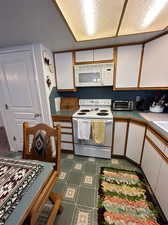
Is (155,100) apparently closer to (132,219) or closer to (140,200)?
(140,200)

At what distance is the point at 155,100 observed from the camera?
211cm

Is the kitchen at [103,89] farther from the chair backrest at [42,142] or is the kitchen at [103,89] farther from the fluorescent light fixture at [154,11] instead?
the chair backrest at [42,142]

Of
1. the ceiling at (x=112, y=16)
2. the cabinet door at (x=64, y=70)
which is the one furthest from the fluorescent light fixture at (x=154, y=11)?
the cabinet door at (x=64, y=70)

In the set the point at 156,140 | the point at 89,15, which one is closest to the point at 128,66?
the point at 89,15

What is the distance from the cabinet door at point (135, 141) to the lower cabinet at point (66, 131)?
1.12 meters

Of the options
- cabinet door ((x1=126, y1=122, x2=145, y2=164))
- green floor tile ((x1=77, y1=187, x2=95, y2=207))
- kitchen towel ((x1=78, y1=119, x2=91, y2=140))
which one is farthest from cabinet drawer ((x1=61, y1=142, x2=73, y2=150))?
cabinet door ((x1=126, y1=122, x2=145, y2=164))

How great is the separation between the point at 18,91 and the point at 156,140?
96.7 inches

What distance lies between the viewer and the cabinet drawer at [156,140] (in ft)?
3.90

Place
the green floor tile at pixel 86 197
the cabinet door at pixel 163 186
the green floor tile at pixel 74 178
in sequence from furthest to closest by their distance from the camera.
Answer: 1. the green floor tile at pixel 74 178
2. the green floor tile at pixel 86 197
3. the cabinet door at pixel 163 186

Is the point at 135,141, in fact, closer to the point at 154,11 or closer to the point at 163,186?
the point at 163,186

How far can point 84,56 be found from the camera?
2084 millimetres

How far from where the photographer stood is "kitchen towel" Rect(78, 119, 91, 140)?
1.92m

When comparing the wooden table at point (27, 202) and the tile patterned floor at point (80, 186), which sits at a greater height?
the wooden table at point (27, 202)

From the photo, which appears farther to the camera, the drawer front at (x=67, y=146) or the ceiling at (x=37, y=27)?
the drawer front at (x=67, y=146)
